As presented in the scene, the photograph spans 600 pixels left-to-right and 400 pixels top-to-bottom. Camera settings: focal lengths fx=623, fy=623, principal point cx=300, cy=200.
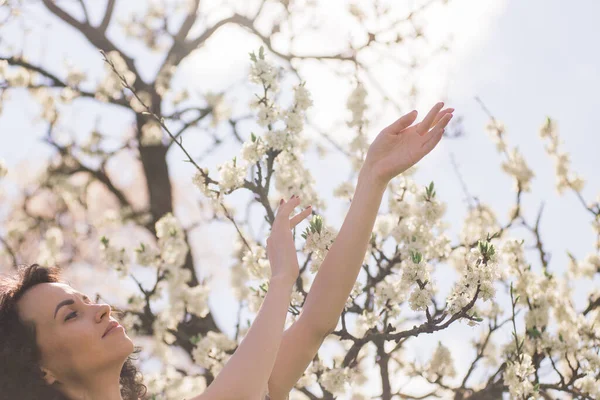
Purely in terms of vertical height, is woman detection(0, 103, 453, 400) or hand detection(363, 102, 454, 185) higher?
hand detection(363, 102, 454, 185)

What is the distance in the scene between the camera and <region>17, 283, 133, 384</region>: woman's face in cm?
173

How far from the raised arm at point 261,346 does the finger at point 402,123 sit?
1.52 feet

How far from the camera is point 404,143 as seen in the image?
1.83 meters

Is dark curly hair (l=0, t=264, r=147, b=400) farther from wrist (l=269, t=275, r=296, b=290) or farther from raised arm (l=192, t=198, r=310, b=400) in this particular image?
wrist (l=269, t=275, r=296, b=290)

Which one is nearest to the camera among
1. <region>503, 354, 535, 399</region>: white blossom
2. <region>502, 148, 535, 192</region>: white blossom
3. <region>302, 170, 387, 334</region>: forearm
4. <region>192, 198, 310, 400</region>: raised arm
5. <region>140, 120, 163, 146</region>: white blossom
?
<region>192, 198, 310, 400</region>: raised arm

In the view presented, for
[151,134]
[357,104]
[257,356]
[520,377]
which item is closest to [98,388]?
[257,356]

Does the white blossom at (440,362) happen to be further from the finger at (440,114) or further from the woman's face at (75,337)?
the woman's face at (75,337)

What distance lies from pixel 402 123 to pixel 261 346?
0.78 meters

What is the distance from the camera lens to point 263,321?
159cm

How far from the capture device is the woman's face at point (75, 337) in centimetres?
173

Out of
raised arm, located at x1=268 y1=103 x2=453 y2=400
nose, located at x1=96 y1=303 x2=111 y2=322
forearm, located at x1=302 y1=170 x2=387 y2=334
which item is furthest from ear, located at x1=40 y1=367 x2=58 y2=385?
forearm, located at x1=302 y1=170 x2=387 y2=334

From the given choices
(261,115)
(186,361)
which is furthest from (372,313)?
(186,361)

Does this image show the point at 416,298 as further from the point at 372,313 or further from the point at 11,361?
the point at 11,361

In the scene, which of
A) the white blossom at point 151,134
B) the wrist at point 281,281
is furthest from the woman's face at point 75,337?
the white blossom at point 151,134
